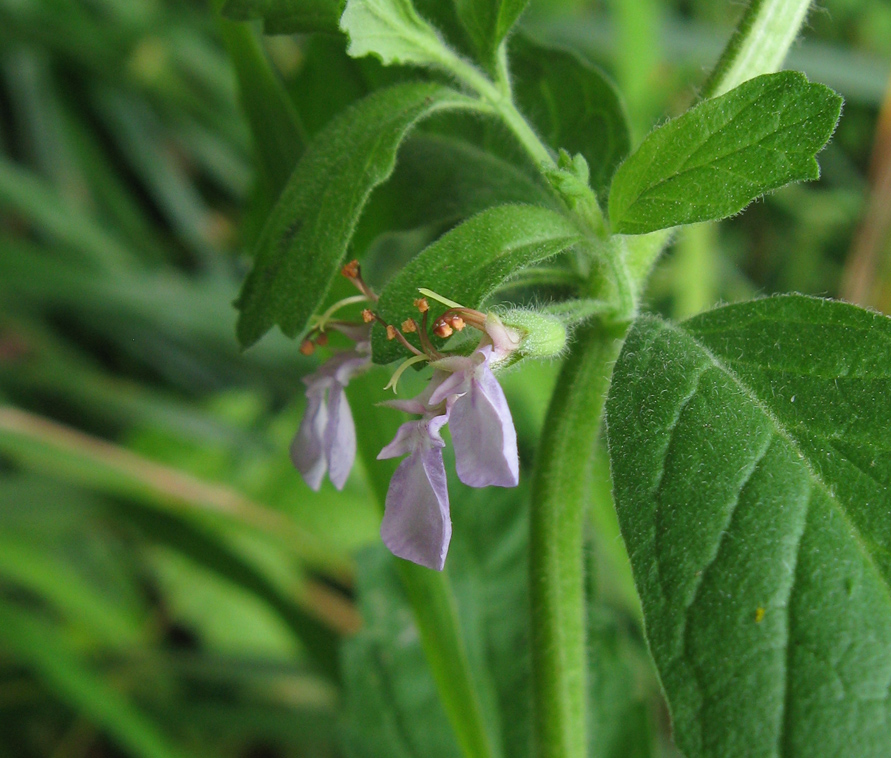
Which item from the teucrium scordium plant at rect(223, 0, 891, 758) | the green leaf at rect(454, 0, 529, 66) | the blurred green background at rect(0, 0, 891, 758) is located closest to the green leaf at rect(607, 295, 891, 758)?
the teucrium scordium plant at rect(223, 0, 891, 758)

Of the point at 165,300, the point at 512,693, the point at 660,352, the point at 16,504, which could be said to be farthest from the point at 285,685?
the point at 660,352

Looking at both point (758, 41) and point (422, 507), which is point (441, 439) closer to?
point (422, 507)

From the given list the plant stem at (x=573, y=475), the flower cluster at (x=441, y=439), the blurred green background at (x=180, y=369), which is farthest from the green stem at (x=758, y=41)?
the blurred green background at (x=180, y=369)

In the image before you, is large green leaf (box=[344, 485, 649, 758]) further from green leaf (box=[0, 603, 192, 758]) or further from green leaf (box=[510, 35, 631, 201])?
green leaf (box=[0, 603, 192, 758])

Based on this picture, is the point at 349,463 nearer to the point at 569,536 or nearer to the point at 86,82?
the point at 569,536

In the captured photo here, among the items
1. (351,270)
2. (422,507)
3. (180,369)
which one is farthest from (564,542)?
(180,369)

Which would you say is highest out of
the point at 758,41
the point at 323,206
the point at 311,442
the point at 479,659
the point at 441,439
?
the point at 758,41
